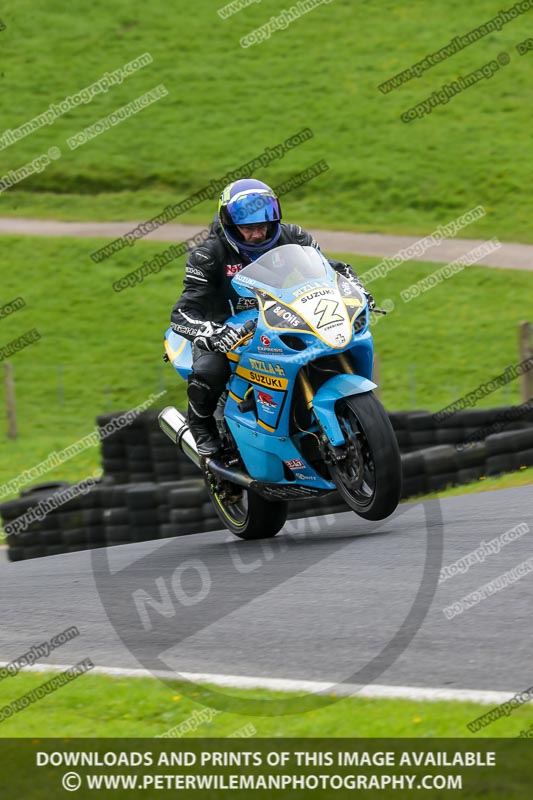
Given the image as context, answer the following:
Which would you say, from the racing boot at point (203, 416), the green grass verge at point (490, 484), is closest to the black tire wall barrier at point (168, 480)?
the green grass verge at point (490, 484)

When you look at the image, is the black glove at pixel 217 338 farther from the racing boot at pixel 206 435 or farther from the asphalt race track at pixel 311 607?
the asphalt race track at pixel 311 607

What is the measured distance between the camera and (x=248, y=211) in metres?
7.92

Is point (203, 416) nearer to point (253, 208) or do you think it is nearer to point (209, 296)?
point (209, 296)

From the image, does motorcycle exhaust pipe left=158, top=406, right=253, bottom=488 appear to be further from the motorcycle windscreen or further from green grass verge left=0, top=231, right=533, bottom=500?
green grass verge left=0, top=231, right=533, bottom=500

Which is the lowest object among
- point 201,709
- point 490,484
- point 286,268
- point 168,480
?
point 490,484

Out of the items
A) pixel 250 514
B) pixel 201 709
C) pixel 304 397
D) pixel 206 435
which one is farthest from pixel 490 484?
pixel 201 709

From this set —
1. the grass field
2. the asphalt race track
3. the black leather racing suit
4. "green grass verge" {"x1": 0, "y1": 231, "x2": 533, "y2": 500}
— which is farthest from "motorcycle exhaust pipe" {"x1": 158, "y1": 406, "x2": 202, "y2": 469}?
the grass field

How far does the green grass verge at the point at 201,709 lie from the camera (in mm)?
4211

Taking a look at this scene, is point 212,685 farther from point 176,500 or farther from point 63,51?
point 63,51

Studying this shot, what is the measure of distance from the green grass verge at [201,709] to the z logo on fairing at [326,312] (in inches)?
107

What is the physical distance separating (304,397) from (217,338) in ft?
2.59

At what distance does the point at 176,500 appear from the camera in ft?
36.7

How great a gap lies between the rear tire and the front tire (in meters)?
1.34
